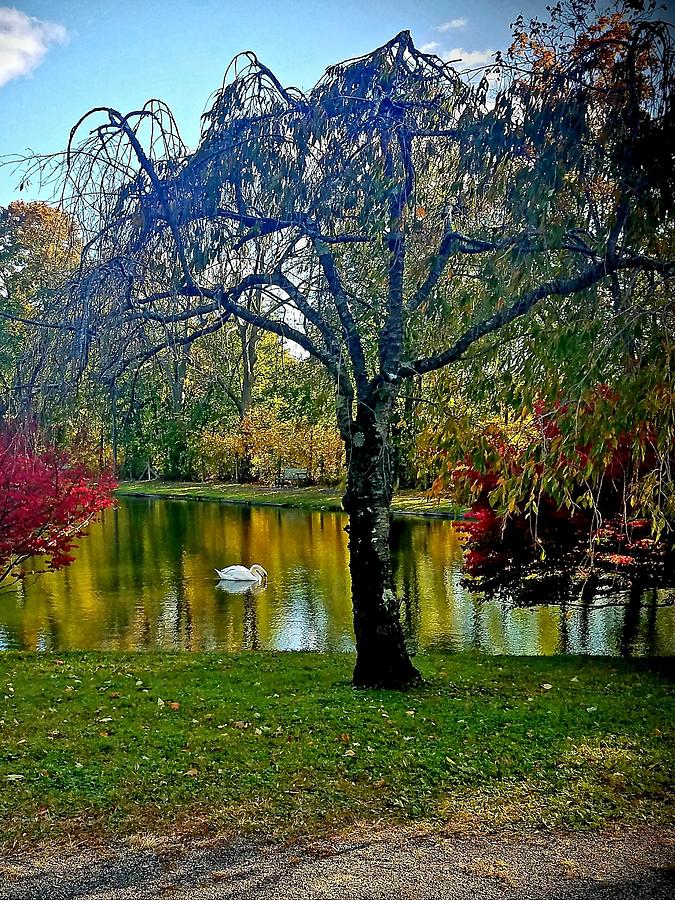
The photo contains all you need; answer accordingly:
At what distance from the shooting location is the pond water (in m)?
8.95

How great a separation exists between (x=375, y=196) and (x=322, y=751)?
9.72ft

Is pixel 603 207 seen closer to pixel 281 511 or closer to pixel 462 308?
pixel 462 308

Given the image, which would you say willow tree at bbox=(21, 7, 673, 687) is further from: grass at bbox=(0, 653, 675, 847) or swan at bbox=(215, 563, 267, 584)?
swan at bbox=(215, 563, 267, 584)

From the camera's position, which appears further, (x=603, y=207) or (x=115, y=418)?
(x=115, y=418)

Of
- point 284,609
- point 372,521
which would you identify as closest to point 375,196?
point 372,521

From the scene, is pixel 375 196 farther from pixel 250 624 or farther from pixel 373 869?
pixel 250 624

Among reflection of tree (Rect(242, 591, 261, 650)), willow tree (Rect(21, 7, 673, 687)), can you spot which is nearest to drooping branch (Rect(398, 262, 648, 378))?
willow tree (Rect(21, 7, 673, 687))

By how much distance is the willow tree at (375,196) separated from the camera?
353 centimetres

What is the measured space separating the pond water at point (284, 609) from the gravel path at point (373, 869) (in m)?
5.11

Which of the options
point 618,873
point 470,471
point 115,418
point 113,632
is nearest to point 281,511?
point 113,632

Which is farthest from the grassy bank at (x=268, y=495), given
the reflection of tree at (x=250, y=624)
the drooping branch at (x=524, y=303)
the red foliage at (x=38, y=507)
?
the drooping branch at (x=524, y=303)

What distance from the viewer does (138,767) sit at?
13.5 feet

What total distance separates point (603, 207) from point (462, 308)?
844 mm

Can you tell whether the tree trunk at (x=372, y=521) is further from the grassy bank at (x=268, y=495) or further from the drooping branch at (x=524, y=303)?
the grassy bank at (x=268, y=495)
